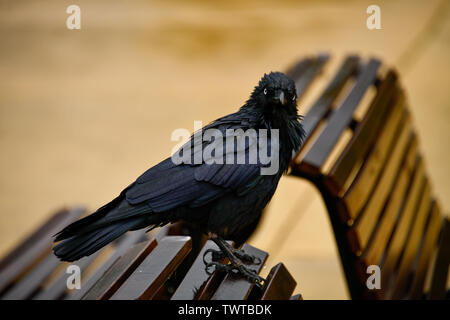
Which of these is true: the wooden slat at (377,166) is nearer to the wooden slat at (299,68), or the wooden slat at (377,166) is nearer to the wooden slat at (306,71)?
the wooden slat at (306,71)

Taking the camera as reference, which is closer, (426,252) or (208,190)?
(208,190)

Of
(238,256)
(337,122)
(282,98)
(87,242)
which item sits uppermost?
(282,98)

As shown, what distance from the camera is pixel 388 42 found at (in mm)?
7168

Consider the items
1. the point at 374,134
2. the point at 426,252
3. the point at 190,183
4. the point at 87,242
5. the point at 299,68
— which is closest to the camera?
the point at 87,242

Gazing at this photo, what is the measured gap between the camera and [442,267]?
2820mm

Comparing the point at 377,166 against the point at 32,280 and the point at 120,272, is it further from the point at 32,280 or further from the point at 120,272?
the point at 32,280

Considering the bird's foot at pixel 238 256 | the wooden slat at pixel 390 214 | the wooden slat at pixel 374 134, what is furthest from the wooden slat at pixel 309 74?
the bird's foot at pixel 238 256

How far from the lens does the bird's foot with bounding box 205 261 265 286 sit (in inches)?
68.1

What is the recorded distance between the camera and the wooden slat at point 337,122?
2.22 m

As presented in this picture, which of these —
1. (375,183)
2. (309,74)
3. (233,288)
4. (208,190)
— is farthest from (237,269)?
(309,74)

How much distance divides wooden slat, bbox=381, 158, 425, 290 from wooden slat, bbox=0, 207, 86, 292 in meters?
1.61

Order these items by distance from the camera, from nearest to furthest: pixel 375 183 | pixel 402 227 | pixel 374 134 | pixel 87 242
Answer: pixel 87 242 < pixel 375 183 < pixel 374 134 < pixel 402 227

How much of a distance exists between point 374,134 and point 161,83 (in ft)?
14.2

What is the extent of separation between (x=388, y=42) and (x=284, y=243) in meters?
4.04
